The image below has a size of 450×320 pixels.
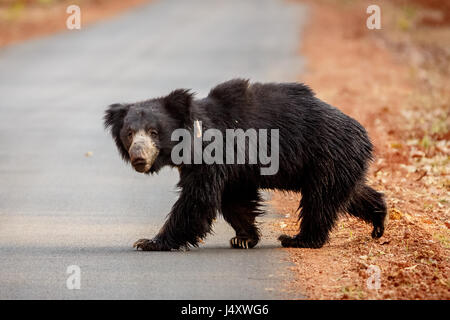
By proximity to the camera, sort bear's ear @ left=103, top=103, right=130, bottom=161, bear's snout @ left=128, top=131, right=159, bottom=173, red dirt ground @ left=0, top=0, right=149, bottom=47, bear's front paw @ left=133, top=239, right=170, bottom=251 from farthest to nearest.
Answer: red dirt ground @ left=0, top=0, right=149, bottom=47 < bear's ear @ left=103, top=103, right=130, bottom=161 < bear's front paw @ left=133, top=239, right=170, bottom=251 < bear's snout @ left=128, top=131, right=159, bottom=173

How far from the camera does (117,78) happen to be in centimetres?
2162

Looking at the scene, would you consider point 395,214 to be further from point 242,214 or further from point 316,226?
point 242,214

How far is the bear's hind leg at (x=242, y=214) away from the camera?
850cm

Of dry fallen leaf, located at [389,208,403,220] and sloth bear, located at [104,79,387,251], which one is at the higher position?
sloth bear, located at [104,79,387,251]

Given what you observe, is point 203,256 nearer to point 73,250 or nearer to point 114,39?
point 73,250

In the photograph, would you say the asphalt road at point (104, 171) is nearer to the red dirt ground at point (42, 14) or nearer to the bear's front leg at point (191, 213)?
the bear's front leg at point (191, 213)

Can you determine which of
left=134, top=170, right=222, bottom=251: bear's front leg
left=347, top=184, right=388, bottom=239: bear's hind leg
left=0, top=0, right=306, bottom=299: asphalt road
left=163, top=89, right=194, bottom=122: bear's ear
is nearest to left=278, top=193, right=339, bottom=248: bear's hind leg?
left=0, top=0, right=306, bottom=299: asphalt road

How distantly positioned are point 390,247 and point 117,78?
46.1 feet

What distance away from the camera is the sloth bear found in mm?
8102

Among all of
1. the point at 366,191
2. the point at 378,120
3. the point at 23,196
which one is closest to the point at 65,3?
the point at 378,120

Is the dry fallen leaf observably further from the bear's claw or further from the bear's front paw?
the bear's front paw

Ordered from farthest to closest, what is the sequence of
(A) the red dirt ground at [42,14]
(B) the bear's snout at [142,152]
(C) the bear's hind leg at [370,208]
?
(A) the red dirt ground at [42,14], (C) the bear's hind leg at [370,208], (B) the bear's snout at [142,152]

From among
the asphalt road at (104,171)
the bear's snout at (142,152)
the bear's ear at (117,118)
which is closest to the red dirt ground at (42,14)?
the asphalt road at (104,171)

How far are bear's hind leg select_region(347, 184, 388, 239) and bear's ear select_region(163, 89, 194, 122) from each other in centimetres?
176
